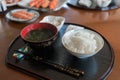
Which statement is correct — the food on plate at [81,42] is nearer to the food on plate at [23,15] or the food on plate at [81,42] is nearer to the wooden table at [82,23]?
the wooden table at [82,23]

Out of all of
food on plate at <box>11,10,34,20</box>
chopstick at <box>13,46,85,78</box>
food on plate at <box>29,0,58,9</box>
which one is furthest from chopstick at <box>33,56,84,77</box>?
food on plate at <box>29,0,58,9</box>

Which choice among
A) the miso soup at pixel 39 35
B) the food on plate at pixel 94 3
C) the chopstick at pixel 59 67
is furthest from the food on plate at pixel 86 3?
the chopstick at pixel 59 67

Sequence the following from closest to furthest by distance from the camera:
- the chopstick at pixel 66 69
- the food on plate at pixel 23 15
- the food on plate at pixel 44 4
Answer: the chopstick at pixel 66 69
the food on plate at pixel 23 15
the food on plate at pixel 44 4

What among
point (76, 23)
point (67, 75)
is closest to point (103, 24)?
point (76, 23)

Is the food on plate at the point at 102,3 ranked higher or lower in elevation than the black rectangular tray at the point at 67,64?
higher

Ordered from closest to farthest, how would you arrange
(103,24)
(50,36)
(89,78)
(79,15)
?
(89,78)
(50,36)
(103,24)
(79,15)

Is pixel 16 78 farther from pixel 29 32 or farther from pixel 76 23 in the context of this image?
pixel 76 23

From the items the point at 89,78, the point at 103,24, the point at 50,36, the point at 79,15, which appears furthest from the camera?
the point at 79,15
